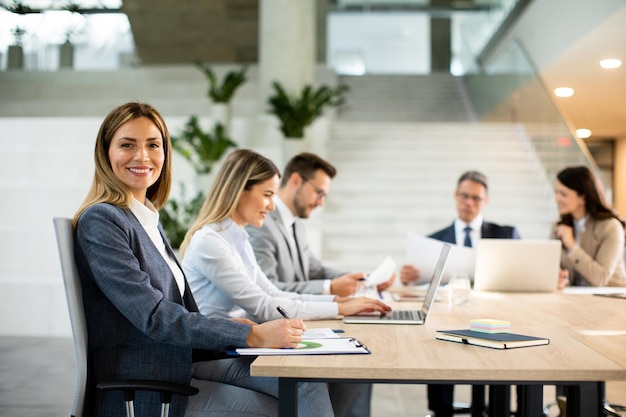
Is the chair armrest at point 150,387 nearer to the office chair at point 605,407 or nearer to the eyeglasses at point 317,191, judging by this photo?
the office chair at point 605,407

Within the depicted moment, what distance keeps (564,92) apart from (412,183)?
296cm

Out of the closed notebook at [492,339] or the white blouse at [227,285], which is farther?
the white blouse at [227,285]

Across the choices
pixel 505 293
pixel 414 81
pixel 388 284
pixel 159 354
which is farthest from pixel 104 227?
pixel 414 81

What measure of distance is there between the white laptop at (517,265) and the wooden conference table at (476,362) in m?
1.00

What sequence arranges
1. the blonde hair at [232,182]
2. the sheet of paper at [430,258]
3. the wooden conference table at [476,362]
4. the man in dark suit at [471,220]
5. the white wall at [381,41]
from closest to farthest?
the wooden conference table at [476,362]
the blonde hair at [232,182]
the sheet of paper at [430,258]
the man in dark suit at [471,220]
the white wall at [381,41]

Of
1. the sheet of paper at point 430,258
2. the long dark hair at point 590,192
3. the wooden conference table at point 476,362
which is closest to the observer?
the wooden conference table at point 476,362

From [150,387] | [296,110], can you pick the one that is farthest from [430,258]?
[296,110]

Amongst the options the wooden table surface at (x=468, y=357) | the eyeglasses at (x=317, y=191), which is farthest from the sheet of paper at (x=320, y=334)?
the eyeglasses at (x=317, y=191)

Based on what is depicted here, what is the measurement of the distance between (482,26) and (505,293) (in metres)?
10.8

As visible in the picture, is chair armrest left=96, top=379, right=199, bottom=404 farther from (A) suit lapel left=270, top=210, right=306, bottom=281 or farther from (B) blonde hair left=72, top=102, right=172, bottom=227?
(A) suit lapel left=270, top=210, right=306, bottom=281

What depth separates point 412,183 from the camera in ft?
31.6

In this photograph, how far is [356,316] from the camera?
8.91 ft

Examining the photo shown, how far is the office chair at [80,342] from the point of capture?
1935 mm

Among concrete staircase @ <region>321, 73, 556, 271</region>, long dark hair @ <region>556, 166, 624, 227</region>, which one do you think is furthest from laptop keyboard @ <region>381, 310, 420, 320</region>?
concrete staircase @ <region>321, 73, 556, 271</region>
